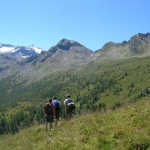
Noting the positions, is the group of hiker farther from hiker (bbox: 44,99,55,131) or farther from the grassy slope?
the grassy slope

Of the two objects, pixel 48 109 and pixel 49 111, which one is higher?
pixel 48 109

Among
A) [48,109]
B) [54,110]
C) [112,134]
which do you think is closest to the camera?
[112,134]

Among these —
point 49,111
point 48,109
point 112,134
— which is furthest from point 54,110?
point 112,134

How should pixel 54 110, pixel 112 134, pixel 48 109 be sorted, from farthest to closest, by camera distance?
pixel 54 110 → pixel 48 109 → pixel 112 134

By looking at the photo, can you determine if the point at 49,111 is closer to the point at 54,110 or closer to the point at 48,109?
the point at 48,109

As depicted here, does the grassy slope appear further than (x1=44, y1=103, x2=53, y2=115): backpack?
No

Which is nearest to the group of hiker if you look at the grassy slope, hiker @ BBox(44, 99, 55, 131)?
hiker @ BBox(44, 99, 55, 131)

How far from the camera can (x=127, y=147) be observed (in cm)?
1191

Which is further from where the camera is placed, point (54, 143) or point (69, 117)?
point (69, 117)

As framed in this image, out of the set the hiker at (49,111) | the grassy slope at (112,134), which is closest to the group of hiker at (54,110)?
the hiker at (49,111)

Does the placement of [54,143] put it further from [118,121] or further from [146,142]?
[146,142]

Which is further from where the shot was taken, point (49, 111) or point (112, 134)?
point (49, 111)

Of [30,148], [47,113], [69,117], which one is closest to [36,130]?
[47,113]

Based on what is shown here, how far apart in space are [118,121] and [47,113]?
1013cm
